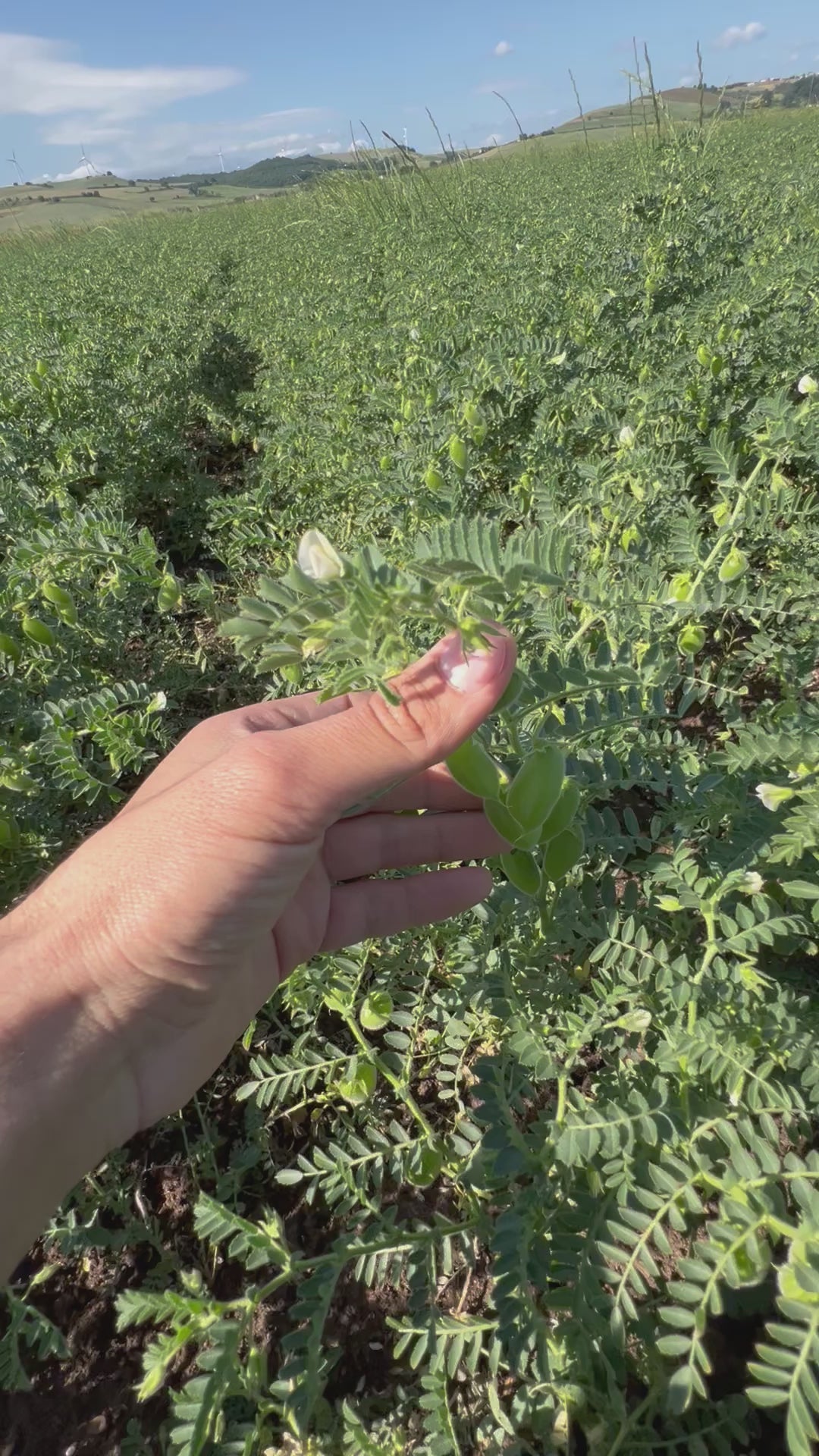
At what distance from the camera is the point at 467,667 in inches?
38.4

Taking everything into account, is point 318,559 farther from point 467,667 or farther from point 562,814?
point 562,814

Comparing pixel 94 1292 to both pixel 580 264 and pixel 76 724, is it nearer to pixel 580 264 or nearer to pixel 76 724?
pixel 76 724

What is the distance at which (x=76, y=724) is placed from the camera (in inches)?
93.7

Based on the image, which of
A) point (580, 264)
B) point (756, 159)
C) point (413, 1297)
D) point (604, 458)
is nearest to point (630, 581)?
point (604, 458)

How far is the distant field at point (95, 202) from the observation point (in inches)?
1250

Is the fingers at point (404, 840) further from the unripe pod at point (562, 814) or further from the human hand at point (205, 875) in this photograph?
the unripe pod at point (562, 814)

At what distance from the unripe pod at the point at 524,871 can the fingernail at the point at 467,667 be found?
38cm

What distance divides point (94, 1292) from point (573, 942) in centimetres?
141

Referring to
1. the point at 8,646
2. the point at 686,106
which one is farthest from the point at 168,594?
the point at 686,106

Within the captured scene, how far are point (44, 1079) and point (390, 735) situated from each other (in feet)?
2.35

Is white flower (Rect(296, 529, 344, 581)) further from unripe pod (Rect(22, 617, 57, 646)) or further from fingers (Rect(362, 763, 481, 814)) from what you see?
unripe pod (Rect(22, 617, 57, 646))

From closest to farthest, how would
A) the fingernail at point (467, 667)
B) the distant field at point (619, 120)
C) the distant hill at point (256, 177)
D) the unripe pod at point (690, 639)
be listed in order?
1. the fingernail at point (467, 667)
2. the unripe pod at point (690, 639)
3. the distant field at point (619, 120)
4. the distant hill at point (256, 177)

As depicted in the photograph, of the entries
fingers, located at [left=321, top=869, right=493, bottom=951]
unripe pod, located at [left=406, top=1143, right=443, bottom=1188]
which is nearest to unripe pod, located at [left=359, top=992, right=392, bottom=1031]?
fingers, located at [left=321, top=869, right=493, bottom=951]

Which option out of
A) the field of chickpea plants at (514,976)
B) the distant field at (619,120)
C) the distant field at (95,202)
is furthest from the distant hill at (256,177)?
the field of chickpea plants at (514,976)
